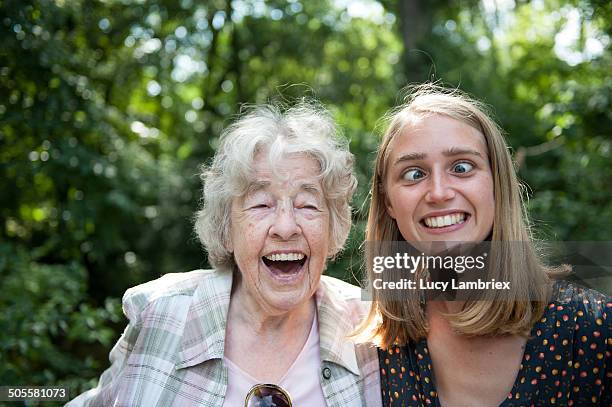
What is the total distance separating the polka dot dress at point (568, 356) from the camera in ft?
6.81

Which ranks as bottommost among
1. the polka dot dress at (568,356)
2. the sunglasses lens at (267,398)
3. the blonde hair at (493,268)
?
the sunglasses lens at (267,398)

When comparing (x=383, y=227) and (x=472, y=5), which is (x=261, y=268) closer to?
(x=383, y=227)

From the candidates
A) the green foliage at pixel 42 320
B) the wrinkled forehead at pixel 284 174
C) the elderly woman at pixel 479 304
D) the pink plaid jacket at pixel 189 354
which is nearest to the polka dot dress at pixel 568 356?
the elderly woman at pixel 479 304

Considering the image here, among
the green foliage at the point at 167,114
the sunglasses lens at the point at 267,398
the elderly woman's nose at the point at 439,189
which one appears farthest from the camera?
the green foliage at the point at 167,114

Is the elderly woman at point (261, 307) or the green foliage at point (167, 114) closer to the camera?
the elderly woman at point (261, 307)

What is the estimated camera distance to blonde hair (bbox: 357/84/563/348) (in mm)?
2230

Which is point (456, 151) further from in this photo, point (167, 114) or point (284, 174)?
point (167, 114)

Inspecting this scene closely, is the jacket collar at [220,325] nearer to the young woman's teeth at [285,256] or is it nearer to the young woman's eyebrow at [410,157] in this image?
the young woman's teeth at [285,256]

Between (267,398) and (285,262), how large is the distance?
538 mm

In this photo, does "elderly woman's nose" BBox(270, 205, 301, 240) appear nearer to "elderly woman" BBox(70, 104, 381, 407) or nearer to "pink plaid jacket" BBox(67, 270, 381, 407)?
"elderly woman" BBox(70, 104, 381, 407)

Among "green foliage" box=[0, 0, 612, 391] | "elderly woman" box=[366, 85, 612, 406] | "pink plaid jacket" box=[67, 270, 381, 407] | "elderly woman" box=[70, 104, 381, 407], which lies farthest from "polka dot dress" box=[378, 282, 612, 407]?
"green foliage" box=[0, 0, 612, 391]

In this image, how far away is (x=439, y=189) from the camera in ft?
7.20

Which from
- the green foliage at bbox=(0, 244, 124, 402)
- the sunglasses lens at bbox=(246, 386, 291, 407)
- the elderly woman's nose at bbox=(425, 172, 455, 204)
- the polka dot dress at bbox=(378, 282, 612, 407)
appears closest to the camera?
the polka dot dress at bbox=(378, 282, 612, 407)

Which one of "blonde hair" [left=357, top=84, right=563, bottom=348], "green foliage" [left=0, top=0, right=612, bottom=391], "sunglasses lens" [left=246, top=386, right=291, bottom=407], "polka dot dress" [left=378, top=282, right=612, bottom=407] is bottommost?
"sunglasses lens" [left=246, top=386, right=291, bottom=407]
